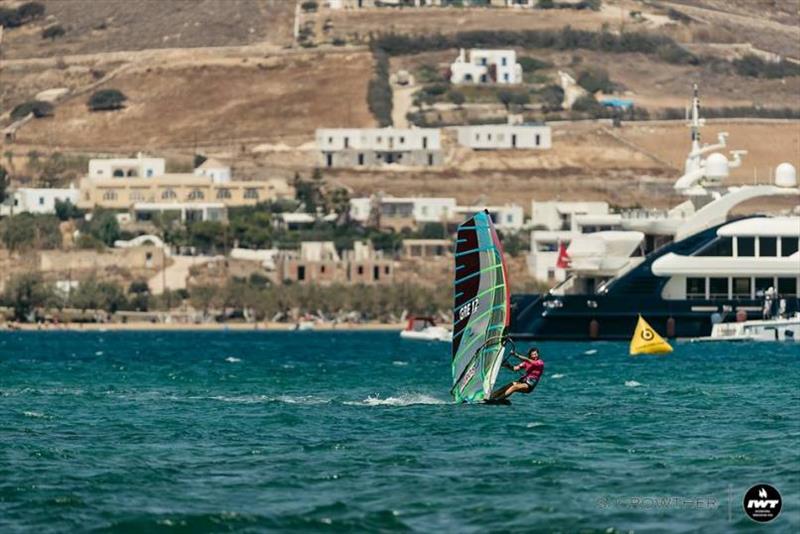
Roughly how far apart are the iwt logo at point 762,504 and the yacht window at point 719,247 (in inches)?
2407

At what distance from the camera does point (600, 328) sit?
94062mm

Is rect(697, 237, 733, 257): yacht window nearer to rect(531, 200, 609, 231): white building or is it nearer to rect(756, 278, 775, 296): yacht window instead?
rect(756, 278, 775, 296): yacht window

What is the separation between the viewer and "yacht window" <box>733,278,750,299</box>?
3735 inches

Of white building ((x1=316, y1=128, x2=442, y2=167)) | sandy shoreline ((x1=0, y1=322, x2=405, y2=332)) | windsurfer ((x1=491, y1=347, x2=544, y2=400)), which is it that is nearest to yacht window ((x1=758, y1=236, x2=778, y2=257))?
windsurfer ((x1=491, y1=347, x2=544, y2=400))

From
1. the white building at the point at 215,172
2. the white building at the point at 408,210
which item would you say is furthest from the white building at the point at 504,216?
the white building at the point at 215,172

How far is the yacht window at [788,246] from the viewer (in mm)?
94938

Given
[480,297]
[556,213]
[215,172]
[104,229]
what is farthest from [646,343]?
[215,172]

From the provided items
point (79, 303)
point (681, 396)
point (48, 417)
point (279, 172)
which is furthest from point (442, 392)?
point (279, 172)

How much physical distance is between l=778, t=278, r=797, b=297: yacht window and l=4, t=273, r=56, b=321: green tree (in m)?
66.5

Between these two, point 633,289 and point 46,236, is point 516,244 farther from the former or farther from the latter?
point 633,289

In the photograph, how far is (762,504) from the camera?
32.0m

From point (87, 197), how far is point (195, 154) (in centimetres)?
2133

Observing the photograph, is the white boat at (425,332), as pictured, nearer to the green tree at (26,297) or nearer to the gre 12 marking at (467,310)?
the green tree at (26,297)

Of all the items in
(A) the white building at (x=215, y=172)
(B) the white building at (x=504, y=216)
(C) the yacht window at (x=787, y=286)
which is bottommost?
(B) the white building at (x=504, y=216)
